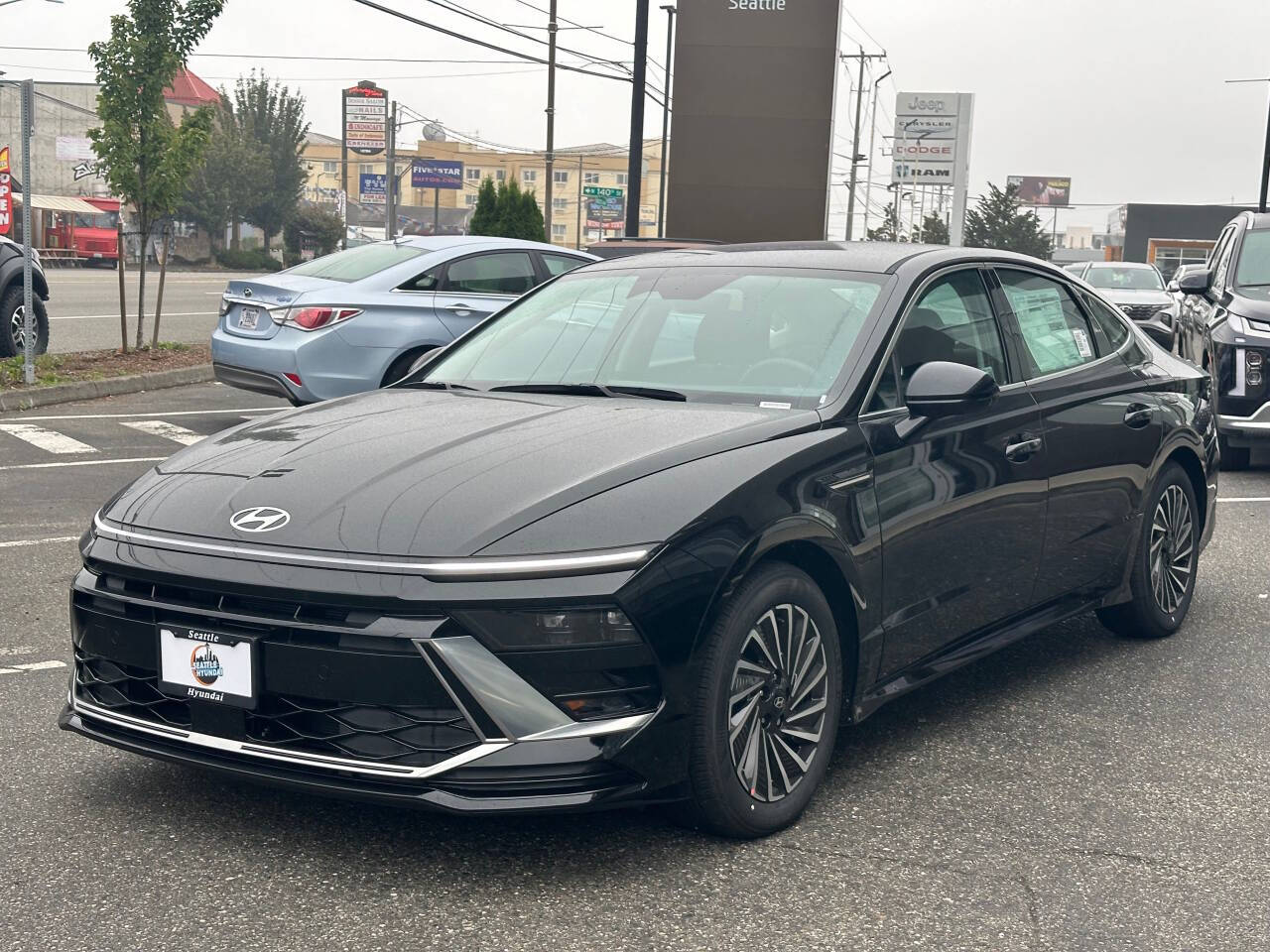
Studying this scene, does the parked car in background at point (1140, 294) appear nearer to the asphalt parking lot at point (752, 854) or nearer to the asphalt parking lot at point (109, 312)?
the asphalt parking lot at point (109, 312)

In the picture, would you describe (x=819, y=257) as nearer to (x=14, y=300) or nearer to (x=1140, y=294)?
(x=14, y=300)

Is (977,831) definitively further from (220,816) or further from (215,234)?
(215,234)

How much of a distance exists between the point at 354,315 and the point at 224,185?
65.2 meters

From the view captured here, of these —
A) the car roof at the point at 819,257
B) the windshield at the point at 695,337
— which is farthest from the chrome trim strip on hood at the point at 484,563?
the car roof at the point at 819,257

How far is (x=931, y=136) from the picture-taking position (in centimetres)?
4925

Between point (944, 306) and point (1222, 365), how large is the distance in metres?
6.80

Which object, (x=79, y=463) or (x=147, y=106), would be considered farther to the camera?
(x=147, y=106)

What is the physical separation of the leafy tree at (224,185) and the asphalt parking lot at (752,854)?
70.5m

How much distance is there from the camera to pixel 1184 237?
94000 mm

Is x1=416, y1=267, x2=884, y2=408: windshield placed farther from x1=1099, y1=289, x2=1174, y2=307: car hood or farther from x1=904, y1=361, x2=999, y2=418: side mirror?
x1=1099, y1=289, x2=1174, y2=307: car hood

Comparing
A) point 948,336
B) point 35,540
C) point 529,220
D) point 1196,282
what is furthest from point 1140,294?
Answer: point 948,336

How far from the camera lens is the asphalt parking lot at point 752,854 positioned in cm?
326

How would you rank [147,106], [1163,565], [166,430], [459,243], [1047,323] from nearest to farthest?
1. [1047,323]
2. [1163,565]
3. [166,430]
4. [459,243]
5. [147,106]

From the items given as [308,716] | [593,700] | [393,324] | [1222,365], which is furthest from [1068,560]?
[393,324]
